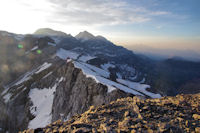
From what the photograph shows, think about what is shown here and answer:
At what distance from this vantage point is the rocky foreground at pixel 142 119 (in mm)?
6449

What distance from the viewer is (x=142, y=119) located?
288 inches

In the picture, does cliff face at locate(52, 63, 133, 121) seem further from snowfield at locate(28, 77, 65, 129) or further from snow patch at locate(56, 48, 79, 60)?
snow patch at locate(56, 48, 79, 60)

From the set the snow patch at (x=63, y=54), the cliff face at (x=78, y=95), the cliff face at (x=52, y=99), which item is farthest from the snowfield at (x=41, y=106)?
the snow patch at (x=63, y=54)

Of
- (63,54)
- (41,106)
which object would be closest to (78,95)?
(41,106)

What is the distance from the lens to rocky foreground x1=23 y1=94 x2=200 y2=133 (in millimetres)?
6449

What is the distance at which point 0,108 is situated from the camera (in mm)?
48906

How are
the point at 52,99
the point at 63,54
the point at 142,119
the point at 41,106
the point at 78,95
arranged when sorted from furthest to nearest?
the point at 63,54, the point at 52,99, the point at 41,106, the point at 78,95, the point at 142,119

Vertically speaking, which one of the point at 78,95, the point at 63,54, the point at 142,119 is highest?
the point at 142,119

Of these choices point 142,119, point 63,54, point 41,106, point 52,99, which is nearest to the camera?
point 142,119

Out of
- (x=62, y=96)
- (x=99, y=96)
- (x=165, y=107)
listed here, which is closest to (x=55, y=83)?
(x=62, y=96)

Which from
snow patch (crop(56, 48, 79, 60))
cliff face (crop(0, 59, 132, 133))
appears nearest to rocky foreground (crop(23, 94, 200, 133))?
cliff face (crop(0, 59, 132, 133))

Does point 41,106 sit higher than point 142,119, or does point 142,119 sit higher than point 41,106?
point 142,119

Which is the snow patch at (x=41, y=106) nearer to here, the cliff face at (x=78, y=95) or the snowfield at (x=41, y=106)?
the snowfield at (x=41, y=106)

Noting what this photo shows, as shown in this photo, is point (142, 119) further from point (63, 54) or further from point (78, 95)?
point (63, 54)
